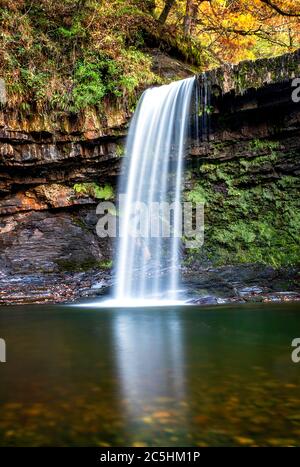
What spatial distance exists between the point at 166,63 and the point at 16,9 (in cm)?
388

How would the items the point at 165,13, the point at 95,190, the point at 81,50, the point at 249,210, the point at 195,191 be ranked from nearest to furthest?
the point at 249,210
the point at 195,191
the point at 95,190
the point at 81,50
the point at 165,13

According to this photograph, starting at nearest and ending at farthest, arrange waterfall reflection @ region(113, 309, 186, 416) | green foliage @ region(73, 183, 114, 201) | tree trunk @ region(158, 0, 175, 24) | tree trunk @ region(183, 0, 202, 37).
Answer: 1. waterfall reflection @ region(113, 309, 186, 416)
2. green foliage @ region(73, 183, 114, 201)
3. tree trunk @ region(158, 0, 175, 24)
4. tree trunk @ region(183, 0, 202, 37)

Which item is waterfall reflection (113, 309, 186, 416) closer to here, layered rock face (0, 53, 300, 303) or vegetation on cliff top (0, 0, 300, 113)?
layered rock face (0, 53, 300, 303)

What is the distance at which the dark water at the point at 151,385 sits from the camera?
6.68 ft

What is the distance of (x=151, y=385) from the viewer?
9.32 feet

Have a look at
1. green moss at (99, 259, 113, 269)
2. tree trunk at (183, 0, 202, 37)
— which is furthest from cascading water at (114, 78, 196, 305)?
tree trunk at (183, 0, 202, 37)

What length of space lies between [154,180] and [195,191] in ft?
3.08

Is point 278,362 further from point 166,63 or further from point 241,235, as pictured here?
point 166,63

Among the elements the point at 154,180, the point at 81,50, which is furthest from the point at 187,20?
the point at 154,180

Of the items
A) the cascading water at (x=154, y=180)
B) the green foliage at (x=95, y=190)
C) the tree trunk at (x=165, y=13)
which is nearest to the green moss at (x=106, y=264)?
the cascading water at (x=154, y=180)

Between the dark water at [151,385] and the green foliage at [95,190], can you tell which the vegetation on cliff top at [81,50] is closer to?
the green foliage at [95,190]

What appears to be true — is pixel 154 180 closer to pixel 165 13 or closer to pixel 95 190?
pixel 95 190

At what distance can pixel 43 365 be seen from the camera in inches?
130

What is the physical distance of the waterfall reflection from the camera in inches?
102
